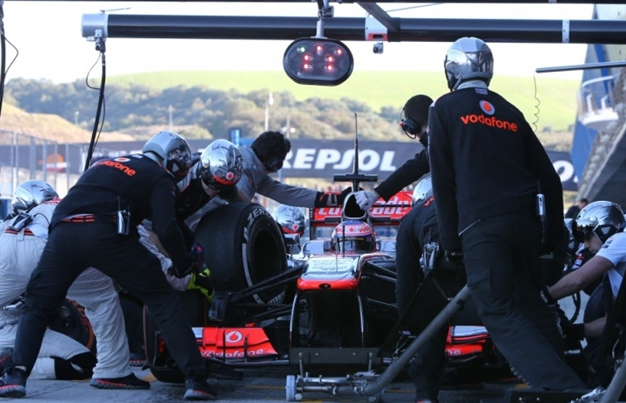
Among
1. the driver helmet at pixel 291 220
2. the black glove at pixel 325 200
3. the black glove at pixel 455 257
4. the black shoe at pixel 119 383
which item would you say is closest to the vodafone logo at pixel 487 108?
the black glove at pixel 455 257

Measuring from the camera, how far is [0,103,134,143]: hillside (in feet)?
300

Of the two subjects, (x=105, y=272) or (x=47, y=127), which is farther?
(x=47, y=127)

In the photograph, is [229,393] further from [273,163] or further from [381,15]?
[381,15]

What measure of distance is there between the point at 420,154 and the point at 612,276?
4.89 feet

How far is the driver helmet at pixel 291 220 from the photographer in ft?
44.3

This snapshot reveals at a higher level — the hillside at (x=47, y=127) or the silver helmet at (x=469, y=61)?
the hillside at (x=47, y=127)

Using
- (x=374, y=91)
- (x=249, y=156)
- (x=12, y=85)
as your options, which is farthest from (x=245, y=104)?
(x=249, y=156)

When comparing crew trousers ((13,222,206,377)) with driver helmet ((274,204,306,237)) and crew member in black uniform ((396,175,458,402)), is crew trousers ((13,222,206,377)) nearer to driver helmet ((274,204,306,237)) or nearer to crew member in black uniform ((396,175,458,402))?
crew member in black uniform ((396,175,458,402))

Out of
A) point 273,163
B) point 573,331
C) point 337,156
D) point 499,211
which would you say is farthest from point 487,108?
point 337,156

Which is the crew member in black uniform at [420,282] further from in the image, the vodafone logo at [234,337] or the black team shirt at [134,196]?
the black team shirt at [134,196]

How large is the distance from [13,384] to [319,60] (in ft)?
10.6

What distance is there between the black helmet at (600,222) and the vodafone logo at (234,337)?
267cm

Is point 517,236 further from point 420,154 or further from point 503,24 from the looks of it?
point 503,24

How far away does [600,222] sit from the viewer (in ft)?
25.9
